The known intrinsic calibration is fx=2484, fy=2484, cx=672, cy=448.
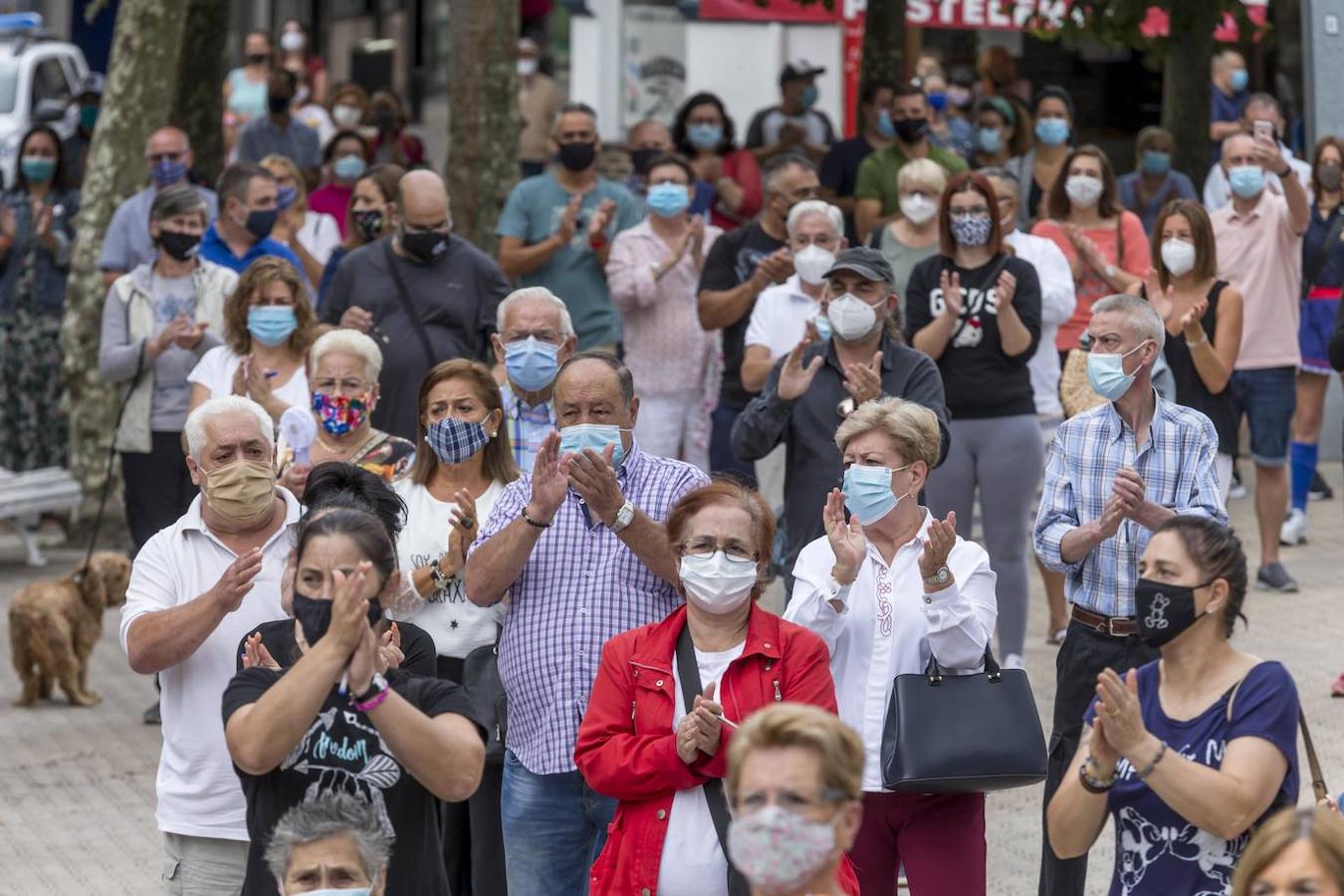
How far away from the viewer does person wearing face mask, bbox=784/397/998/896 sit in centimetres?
627

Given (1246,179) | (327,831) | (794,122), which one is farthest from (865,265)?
(794,122)

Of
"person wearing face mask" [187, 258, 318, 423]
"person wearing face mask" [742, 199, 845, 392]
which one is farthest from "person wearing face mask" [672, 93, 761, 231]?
"person wearing face mask" [187, 258, 318, 423]

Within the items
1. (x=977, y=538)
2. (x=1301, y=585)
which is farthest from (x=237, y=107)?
(x=1301, y=585)

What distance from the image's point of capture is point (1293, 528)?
13.5 m

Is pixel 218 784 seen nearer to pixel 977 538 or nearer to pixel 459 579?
pixel 459 579

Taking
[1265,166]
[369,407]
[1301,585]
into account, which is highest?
[1265,166]

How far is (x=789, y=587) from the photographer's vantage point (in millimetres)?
8891

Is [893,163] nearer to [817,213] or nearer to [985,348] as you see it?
[817,213]

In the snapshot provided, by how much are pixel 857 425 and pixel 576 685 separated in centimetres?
103

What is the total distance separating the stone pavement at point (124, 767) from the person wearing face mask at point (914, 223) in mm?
1849

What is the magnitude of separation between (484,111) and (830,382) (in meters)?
6.72

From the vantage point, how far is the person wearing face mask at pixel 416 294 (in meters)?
10.1

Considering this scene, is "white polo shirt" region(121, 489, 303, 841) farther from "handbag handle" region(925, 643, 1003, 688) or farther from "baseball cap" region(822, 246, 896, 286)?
"baseball cap" region(822, 246, 896, 286)

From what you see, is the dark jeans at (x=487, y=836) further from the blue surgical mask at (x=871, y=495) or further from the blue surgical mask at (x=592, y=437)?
the blue surgical mask at (x=871, y=495)
